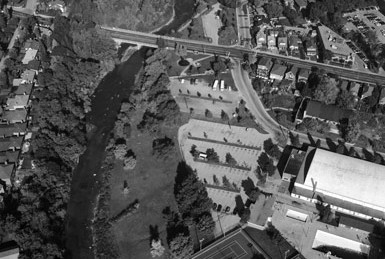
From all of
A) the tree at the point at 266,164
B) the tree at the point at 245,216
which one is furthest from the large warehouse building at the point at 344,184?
the tree at the point at 245,216

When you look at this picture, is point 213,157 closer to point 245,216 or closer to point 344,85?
point 245,216

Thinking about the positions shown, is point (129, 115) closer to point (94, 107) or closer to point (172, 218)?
point (94, 107)

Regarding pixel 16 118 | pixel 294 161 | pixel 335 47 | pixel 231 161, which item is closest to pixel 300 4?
pixel 335 47

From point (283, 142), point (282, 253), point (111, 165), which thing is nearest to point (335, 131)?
point (283, 142)

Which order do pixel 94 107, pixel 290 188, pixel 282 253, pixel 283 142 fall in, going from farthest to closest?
1. pixel 94 107
2. pixel 283 142
3. pixel 290 188
4. pixel 282 253

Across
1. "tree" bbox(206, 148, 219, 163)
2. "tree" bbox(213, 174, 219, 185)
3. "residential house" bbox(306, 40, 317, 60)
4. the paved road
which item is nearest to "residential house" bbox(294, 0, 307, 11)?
"residential house" bbox(306, 40, 317, 60)

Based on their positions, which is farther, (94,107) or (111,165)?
(94,107)
